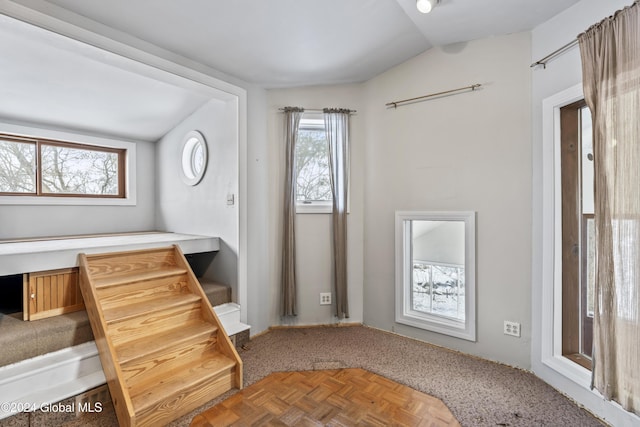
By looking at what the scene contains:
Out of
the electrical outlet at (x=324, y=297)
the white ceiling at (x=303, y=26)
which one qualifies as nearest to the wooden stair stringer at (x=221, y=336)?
the electrical outlet at (x=324, y=297)

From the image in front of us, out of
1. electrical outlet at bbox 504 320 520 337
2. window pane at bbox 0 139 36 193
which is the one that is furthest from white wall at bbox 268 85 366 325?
window pane at bbox 0 139 36 193

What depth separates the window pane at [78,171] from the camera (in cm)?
318

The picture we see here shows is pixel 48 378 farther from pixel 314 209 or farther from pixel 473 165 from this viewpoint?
pixel 473 165

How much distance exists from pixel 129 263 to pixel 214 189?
1.01 m

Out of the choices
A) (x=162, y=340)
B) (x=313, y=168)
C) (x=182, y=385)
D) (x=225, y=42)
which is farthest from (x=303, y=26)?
(x=182, y=385)

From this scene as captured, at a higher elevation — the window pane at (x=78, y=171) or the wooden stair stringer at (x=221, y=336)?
the window pane at (x=78, y=171)

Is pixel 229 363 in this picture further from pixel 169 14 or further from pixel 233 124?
pixel 169 14

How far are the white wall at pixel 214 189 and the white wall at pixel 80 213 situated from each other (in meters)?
0.38

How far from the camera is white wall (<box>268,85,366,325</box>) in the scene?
308cm

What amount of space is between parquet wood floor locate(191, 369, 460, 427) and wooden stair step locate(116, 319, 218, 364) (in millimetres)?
459

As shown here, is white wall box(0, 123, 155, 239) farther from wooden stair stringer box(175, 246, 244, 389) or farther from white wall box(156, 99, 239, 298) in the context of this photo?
wooden stair stringer box(175, 246, 244, 389)

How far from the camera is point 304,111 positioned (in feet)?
10.1

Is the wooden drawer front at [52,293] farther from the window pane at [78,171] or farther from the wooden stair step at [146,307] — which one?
the window pane at [78,171]

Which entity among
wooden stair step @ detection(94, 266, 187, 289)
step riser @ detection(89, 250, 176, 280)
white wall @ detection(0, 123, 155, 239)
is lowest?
wooden stair step @ detection(94, 266, 187, 289)
